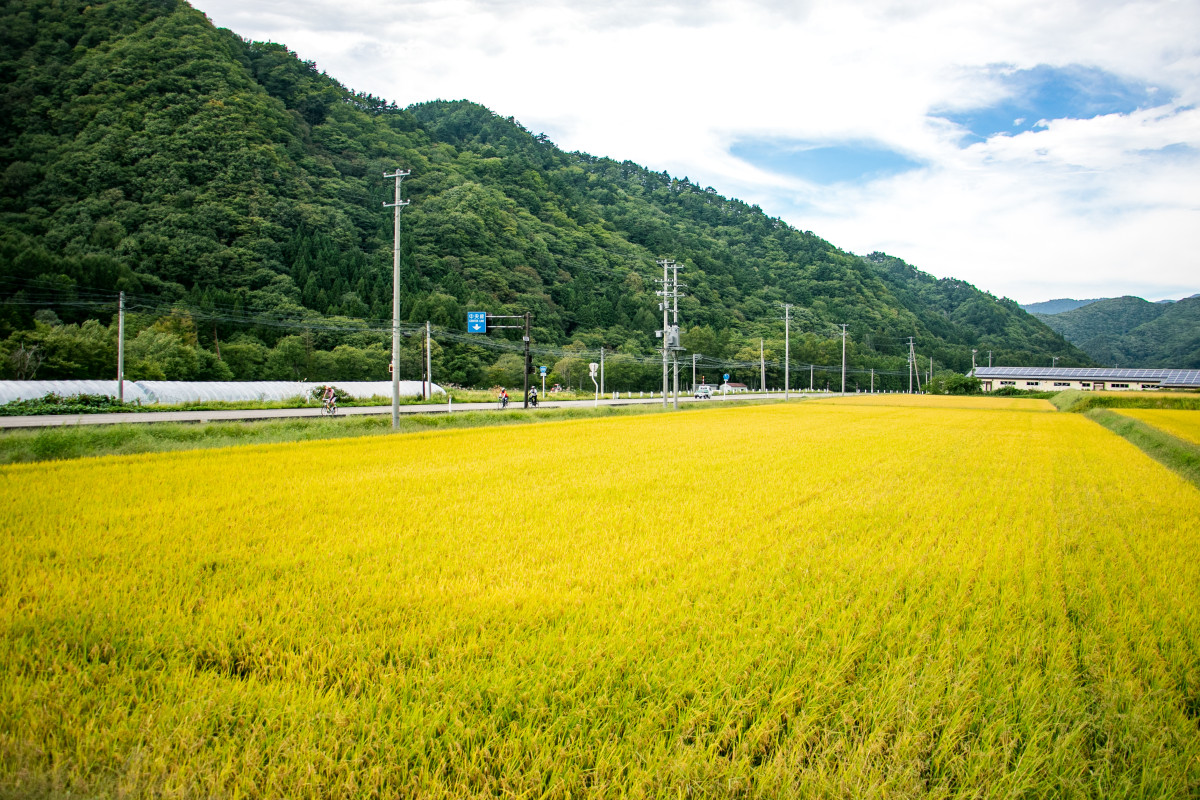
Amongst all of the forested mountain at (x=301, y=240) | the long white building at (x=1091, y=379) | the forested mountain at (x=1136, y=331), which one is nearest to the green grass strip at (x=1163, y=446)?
the forested mountain at (x=301, y=240)

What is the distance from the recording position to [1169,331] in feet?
449

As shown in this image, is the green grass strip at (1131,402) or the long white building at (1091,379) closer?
the green grass strip at (1131,402)

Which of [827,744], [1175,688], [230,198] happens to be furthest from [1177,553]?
[230,198]

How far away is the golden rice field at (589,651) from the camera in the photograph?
251cm

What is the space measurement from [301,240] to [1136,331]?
611 feet

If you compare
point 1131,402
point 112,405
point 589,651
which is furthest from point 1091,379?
point 112,405

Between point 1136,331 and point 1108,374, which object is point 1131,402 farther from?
point 1136,331

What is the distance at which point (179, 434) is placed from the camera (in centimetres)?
1592

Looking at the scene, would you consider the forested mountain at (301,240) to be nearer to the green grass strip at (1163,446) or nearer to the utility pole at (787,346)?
the utility pole at (787,346)

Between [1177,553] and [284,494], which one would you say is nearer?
[1177,553]

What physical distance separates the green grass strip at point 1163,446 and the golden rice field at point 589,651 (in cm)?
827

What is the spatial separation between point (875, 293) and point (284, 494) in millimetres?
137649

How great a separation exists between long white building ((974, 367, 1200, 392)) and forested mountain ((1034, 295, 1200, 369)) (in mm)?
34526

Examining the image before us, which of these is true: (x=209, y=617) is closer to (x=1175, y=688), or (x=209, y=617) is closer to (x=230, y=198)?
(x=1175, y=688)
